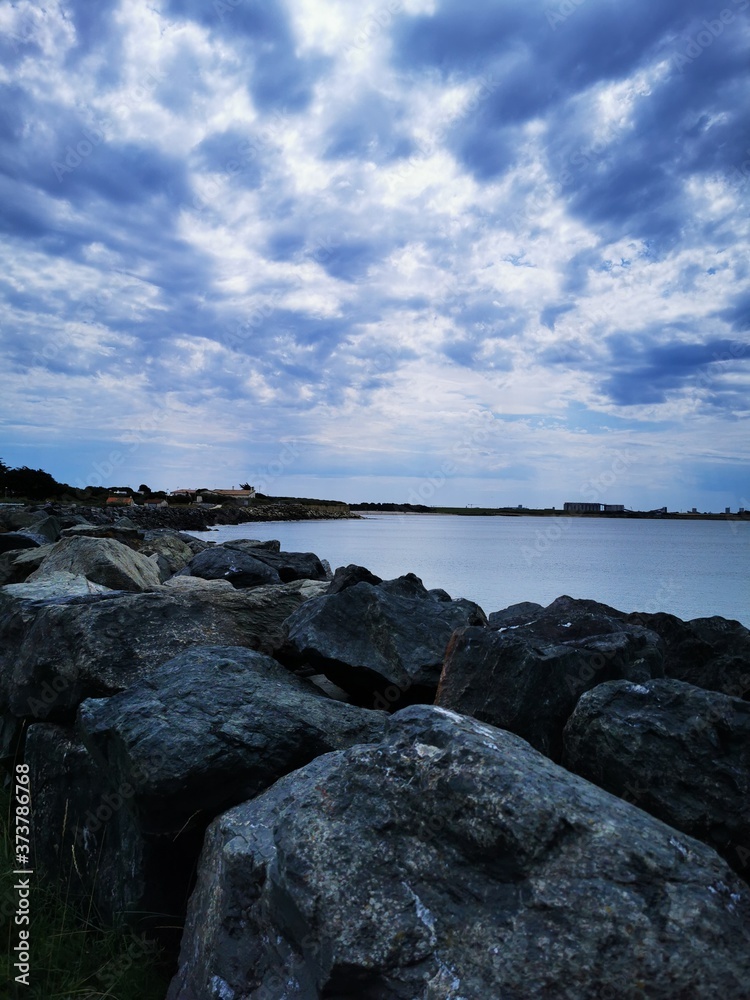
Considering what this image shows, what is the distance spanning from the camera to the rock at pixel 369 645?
19.9 ft

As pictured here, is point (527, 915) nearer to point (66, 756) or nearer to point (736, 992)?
point (736, 992)

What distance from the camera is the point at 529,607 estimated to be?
10.6 m

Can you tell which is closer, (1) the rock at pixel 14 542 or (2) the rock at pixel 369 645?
(2) the rock at pixel 369 645

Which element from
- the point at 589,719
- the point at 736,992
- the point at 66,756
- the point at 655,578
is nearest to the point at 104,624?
the point at 66,756

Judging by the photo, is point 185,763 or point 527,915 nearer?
point 527,915

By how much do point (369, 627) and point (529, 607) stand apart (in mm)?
4758

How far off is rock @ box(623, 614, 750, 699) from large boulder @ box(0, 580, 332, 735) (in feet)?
12.7

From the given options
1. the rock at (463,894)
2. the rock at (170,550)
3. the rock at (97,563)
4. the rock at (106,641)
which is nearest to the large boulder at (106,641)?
the rock at (106,641)

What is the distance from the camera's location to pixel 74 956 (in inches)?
153

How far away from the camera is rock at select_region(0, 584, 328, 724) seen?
521 centimetres

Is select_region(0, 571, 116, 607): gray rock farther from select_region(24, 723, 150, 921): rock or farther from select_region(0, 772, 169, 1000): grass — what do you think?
select_region(0, 772, 169, 1000): grass

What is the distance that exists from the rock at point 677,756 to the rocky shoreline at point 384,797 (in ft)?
0.04

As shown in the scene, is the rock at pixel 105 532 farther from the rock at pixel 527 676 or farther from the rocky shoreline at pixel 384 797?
the rock at pixel 527 676

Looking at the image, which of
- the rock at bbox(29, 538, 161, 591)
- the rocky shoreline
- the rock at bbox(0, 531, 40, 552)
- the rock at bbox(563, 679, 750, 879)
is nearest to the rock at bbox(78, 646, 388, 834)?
the rocky shoreline
